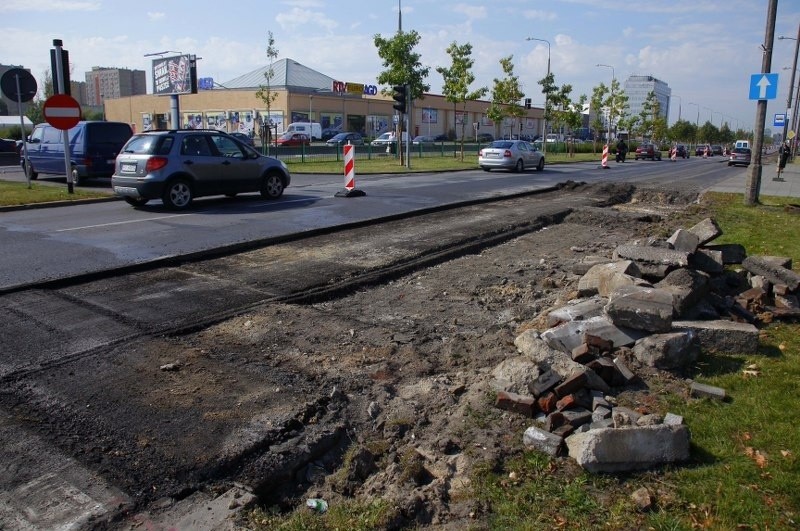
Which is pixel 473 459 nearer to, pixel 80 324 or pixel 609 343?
pixel 609 343

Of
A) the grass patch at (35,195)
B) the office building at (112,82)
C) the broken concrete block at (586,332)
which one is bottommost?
the broken concrete block at (586,332)

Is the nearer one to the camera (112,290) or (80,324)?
(80,324)

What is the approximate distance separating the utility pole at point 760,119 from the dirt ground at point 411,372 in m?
10.3

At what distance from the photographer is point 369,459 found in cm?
365

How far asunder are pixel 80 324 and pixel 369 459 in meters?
3.49

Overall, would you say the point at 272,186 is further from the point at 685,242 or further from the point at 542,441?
the point at 542,441

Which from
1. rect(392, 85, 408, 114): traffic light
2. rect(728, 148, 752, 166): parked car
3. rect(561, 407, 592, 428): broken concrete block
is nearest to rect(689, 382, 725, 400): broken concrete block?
rect(561, 407, 592, 428): broken concrete block

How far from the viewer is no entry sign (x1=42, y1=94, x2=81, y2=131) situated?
16.2 metres

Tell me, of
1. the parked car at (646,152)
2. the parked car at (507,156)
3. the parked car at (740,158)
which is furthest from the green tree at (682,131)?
the parked car at (507,156)

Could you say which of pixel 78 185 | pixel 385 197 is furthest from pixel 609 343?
pixel 78 185

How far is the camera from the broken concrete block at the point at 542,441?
3.69 metres

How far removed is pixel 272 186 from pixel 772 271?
1208 centimetres

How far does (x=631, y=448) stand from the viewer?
3492 millimetres

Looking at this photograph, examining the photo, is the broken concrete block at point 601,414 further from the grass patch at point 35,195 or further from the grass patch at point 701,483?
the grass patch at point 35,195
